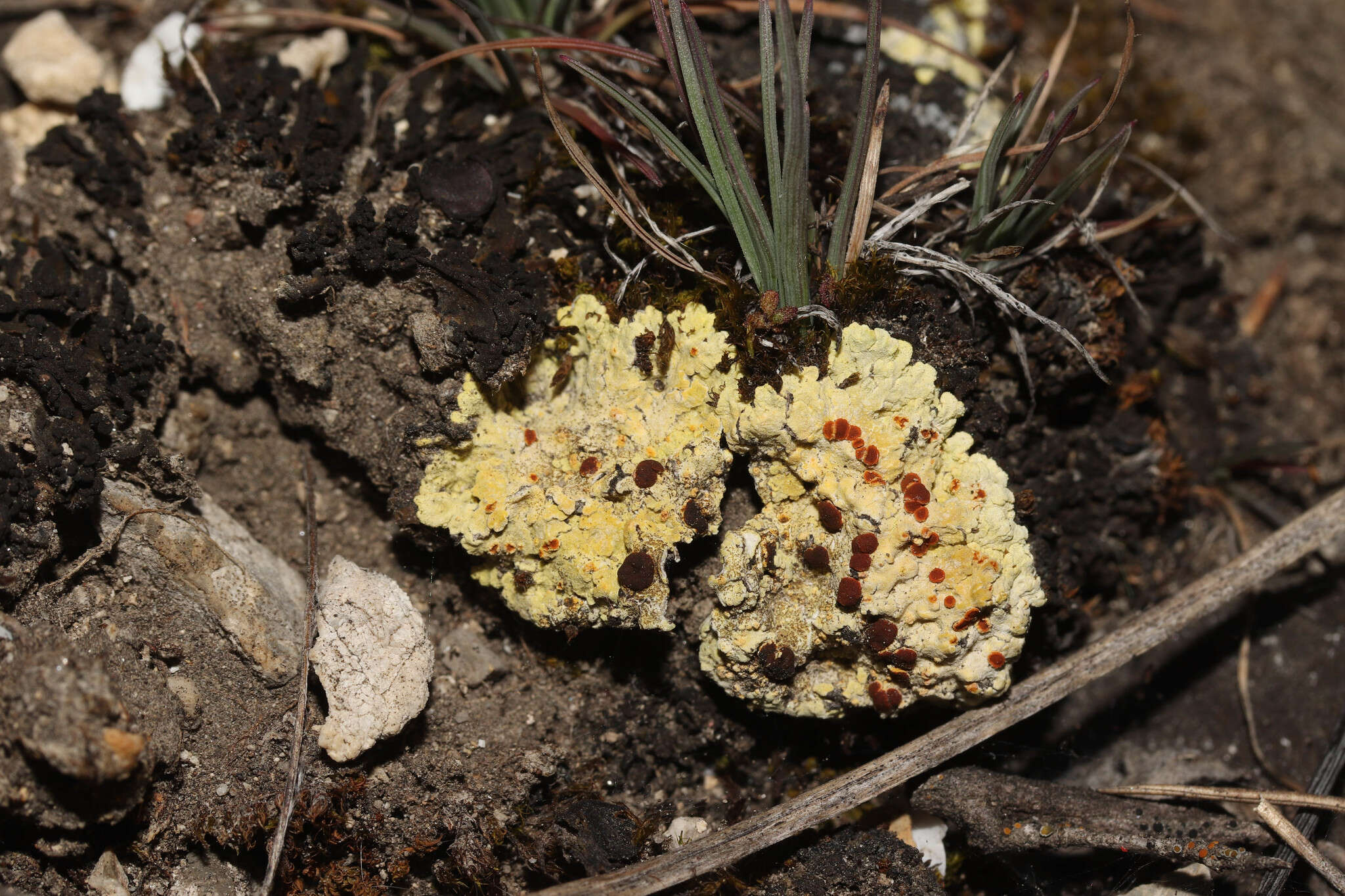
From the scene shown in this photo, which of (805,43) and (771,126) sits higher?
(805,43)

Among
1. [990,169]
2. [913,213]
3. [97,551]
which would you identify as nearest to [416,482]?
[97,551]

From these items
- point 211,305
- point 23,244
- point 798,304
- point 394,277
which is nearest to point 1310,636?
point 798,304

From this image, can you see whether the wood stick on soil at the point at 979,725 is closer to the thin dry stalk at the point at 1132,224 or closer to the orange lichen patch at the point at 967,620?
the orange lichen patch at the point at 967,620

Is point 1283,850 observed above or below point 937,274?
below

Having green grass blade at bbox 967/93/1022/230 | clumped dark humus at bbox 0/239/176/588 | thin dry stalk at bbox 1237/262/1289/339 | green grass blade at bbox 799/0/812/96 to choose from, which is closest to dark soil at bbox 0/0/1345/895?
clumped dark humus at bbox 0/239/176/588

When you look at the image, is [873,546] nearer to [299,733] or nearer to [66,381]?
[299,733]

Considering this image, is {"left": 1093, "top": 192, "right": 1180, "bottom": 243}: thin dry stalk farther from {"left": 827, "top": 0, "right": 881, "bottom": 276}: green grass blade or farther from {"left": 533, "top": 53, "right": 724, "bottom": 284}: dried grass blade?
{"left": 533, "top": 53, "right": 724, "bottom": 284}: dried grass blade

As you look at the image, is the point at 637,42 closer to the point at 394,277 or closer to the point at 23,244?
the point at 394,277
